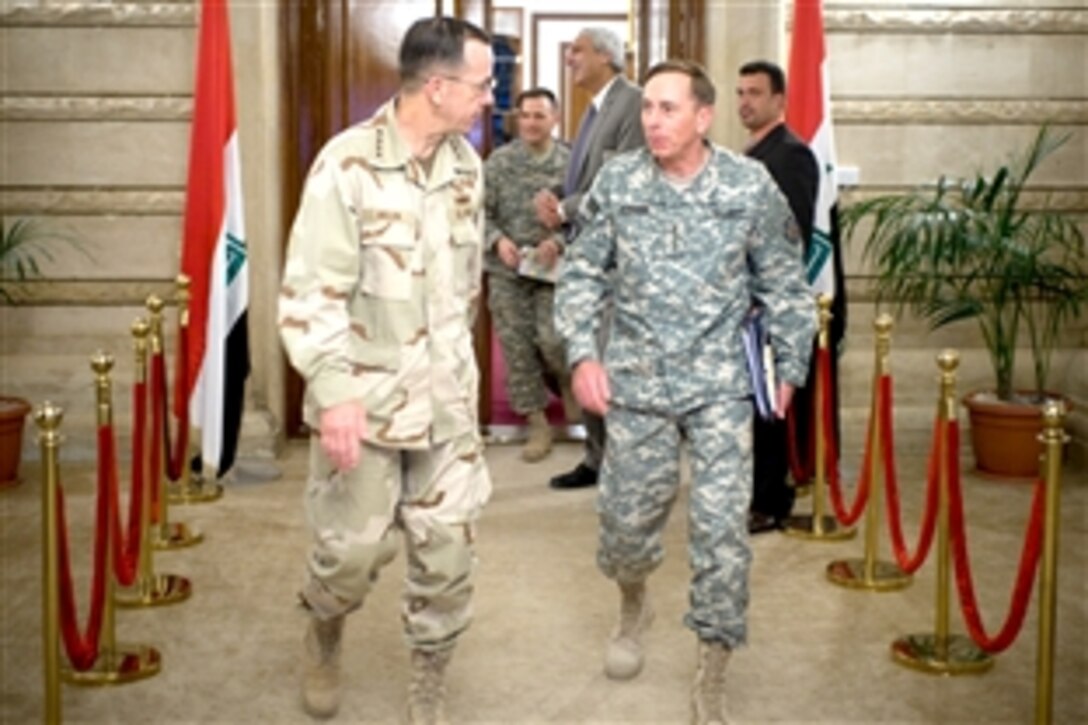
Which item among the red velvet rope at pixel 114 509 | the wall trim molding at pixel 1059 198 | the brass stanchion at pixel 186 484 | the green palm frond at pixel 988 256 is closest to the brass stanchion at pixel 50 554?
the red velvet rope at pixel 114 509

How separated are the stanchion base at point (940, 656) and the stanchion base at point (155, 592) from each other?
2328mm

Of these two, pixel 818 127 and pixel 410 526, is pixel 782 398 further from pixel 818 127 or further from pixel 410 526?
pixel 818 127

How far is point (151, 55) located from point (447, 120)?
441cm

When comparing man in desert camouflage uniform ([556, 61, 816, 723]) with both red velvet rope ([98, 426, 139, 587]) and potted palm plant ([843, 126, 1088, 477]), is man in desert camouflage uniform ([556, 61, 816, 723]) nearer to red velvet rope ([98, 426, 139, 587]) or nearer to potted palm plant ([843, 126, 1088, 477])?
red velvet rope ([98, 426, 139, 587])

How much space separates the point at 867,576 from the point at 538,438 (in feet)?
8.67

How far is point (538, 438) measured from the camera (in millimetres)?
7762

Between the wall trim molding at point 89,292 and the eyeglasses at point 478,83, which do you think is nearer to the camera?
the eyeglasses at point 478,83

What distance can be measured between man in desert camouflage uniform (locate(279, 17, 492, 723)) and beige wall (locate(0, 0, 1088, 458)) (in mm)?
3917

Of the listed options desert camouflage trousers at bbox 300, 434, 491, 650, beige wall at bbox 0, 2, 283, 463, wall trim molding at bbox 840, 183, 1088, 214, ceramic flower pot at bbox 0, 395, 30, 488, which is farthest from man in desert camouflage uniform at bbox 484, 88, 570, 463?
desert camouflage trousers at bbox 300, 434, 491, 650

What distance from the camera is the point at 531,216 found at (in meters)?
7.59

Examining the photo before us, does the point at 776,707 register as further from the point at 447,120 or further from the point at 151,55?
the point at 151,55

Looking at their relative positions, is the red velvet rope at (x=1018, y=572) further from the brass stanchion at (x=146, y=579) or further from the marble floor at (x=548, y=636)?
the brass stanchion at (x=146, y=579)

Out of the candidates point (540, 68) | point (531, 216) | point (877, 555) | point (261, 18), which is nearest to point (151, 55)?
point (261, 18)

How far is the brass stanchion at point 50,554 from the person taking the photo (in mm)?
3541
